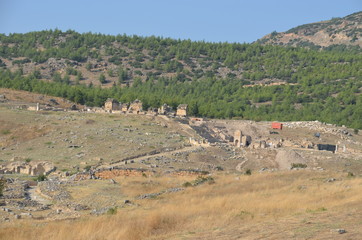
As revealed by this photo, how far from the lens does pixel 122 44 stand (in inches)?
6442

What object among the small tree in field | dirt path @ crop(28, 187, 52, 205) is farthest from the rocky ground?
the small tree in field

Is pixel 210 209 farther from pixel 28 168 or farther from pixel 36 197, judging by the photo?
pixel 28 168

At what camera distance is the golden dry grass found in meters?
17.9

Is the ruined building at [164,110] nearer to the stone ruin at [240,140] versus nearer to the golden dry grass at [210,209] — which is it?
Result: the stone ruin at [240,140]

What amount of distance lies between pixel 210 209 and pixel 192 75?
401 ft

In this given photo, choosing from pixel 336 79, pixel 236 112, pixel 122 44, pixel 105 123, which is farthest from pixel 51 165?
pixel 122 44

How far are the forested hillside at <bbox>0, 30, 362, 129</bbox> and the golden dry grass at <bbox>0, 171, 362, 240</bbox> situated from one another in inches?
2272

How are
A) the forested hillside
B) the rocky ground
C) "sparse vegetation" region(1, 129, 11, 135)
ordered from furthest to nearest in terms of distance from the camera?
1. the forested hillside
2. "sparse vegetation" region(1, 129, 11, 135)
3. the rocky ground

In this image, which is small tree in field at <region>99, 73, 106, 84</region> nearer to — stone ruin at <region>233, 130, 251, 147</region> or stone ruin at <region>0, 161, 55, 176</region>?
stone ruin at <region>233, 130, 251, 147</region>

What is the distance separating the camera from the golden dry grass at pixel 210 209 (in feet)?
58.8

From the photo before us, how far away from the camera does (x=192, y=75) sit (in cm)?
14375

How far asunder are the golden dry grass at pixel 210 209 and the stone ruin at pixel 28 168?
48.1 ft

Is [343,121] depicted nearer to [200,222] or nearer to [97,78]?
[97,78]

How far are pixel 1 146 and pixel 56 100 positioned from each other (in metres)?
30.1
